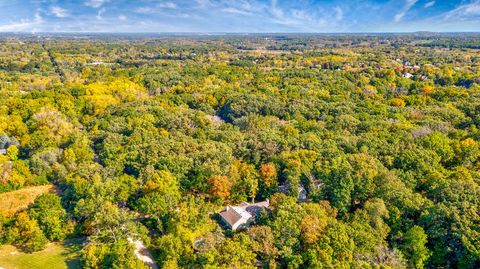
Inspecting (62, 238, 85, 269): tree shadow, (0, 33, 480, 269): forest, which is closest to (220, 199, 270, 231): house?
(0, 33, 480, 269): forest

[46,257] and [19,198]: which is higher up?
[19,198]

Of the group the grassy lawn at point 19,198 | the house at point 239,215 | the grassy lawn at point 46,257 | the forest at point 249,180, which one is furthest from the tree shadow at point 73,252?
the house at point 239,215

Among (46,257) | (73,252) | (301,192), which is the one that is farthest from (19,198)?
(301,192)

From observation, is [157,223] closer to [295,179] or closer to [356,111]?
[295,179]

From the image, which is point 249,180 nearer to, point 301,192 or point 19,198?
point 301,192

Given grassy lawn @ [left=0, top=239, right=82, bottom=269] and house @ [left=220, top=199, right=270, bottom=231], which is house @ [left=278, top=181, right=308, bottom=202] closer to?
house @ [left=220, top=199, right=270, bottom=231]

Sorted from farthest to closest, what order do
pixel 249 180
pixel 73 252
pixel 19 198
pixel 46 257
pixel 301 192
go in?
pixel 249 180 < pixel 301 192 < pixel 19 198 < pixel 73 252 < pixel 46 257

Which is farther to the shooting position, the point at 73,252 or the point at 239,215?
the point at 239,215
